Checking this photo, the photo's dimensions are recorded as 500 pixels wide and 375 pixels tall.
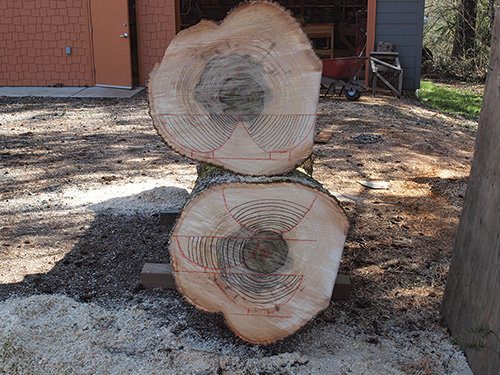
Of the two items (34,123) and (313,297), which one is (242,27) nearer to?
(313,297)

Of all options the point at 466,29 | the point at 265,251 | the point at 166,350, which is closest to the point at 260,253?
the point at 265,251

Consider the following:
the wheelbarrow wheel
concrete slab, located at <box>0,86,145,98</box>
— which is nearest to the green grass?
the wheelbarrow wheel

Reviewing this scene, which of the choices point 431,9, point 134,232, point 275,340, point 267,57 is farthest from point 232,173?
point 431,9

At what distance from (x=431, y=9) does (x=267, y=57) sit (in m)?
15.6

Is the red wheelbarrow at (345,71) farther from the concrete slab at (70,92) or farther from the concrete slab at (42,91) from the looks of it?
the concrete slab at (42,91)

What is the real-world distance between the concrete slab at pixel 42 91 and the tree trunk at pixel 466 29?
404 inches

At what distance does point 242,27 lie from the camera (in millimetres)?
2543

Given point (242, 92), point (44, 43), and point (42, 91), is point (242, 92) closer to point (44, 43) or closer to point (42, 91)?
point (42, 91)

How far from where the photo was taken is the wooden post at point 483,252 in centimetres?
230

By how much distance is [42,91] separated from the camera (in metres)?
10.6

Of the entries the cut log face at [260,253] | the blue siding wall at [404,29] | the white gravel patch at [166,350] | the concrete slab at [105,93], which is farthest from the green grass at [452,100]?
the cut log face at [260,253]

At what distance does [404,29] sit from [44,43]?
7.40m

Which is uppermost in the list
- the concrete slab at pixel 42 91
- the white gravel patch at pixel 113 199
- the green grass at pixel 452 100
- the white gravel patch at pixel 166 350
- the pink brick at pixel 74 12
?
the pink brick at pixel 74 12

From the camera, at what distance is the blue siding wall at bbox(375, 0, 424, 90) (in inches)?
403
